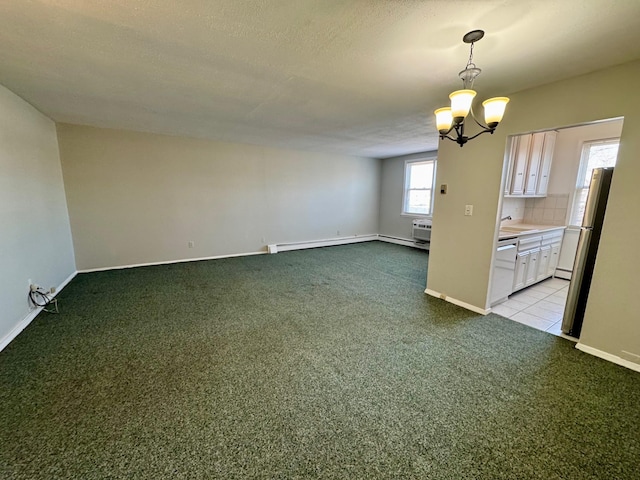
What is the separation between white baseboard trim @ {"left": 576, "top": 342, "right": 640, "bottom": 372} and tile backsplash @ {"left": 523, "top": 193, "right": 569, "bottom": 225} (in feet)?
9.30

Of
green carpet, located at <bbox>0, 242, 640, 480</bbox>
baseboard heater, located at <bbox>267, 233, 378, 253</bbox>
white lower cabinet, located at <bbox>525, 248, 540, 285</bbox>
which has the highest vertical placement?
white lower cabinet, located at <bbox>525, 248, 540, 285</bbox>

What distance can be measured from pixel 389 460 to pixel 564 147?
531 cm

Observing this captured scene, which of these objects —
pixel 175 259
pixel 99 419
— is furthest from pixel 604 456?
pixel 175 259

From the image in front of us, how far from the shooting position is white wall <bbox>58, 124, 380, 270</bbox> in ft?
14.2

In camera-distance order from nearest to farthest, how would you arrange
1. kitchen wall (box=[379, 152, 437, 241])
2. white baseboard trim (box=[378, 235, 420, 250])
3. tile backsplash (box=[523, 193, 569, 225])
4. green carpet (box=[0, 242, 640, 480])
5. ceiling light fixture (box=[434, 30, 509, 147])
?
green carpet (box=[0, 242, 640, 480])
ceiling light fixture (box=[434, 30, 509, 147])
tile backsplash (box=[523, 193, 569, 225])
white baseboard trim (box=[378, 235, 420, 250])
kitchen wall (box=[379, 152, 437, 241])

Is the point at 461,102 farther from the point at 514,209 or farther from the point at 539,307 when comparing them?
the point at 514,209

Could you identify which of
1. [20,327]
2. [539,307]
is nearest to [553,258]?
[539,307]

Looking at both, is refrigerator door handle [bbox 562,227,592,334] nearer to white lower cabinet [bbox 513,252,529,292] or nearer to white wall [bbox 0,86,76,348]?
white lower cabinet [bbox 513,252,529,292]

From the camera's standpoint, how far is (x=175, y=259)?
16.8 feet

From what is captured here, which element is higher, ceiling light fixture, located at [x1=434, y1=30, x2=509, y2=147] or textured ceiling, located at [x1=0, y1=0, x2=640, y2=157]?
textured ceiling, located at [x1=0, y1=0, x2=640, y2=157]

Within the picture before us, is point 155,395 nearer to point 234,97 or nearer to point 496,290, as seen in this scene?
point 234,97

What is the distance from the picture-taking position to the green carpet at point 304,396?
54.5 inches

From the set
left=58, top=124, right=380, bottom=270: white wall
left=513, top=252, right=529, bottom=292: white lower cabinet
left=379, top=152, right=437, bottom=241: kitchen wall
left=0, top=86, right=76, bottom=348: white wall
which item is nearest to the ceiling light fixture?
left=513, top=252, right=529, bottom=292: white lower cabinet

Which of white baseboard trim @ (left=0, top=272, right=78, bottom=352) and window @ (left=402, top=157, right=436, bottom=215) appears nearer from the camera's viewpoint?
white baseboard trim @ (left=0, top=272, right=78, bottom=352)
